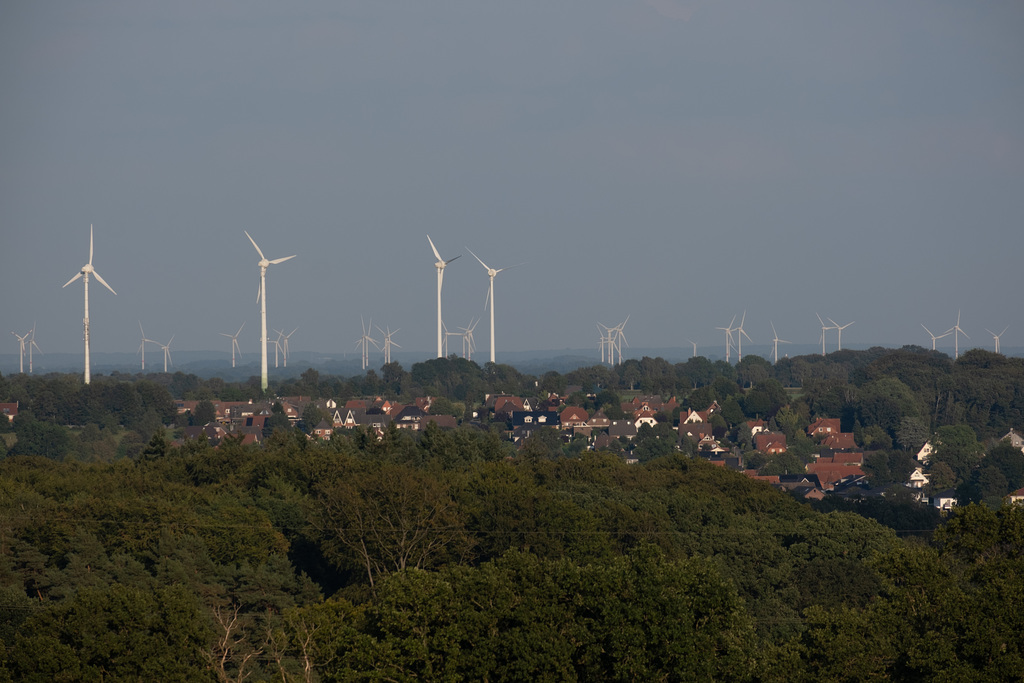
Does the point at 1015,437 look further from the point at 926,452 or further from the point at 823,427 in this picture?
the point at 823,427

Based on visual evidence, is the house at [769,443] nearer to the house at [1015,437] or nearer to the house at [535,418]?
the house at [1015,437]

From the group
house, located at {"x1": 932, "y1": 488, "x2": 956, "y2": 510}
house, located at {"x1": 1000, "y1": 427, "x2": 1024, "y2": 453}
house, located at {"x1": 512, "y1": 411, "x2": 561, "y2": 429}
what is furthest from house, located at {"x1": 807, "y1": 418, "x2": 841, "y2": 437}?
house, located at {"x1": 932, "y1": 488, "x2": 956, "y2": 510}

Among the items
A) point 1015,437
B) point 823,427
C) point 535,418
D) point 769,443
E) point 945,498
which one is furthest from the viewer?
point 535,418

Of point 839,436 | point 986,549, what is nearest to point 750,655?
point 986,549

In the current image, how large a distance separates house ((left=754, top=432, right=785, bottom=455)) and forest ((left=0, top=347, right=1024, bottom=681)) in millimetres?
66300

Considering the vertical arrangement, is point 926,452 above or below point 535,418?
below

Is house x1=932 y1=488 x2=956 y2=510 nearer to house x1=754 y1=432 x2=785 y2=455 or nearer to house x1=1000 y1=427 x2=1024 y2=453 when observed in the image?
house x1=754 y1=432 x2=785 y2=455

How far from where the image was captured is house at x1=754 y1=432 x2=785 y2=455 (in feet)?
475

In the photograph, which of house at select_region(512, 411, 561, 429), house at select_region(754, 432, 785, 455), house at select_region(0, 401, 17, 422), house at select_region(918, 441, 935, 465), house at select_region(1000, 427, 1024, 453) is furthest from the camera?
house at select_region(512, 411, 561, 429)

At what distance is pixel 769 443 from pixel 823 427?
62.1 feet

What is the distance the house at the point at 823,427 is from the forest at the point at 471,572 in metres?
83.7

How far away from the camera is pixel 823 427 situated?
163 meters

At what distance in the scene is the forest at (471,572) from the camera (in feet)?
89.5

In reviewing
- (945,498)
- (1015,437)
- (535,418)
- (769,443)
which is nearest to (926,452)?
(769,443)
